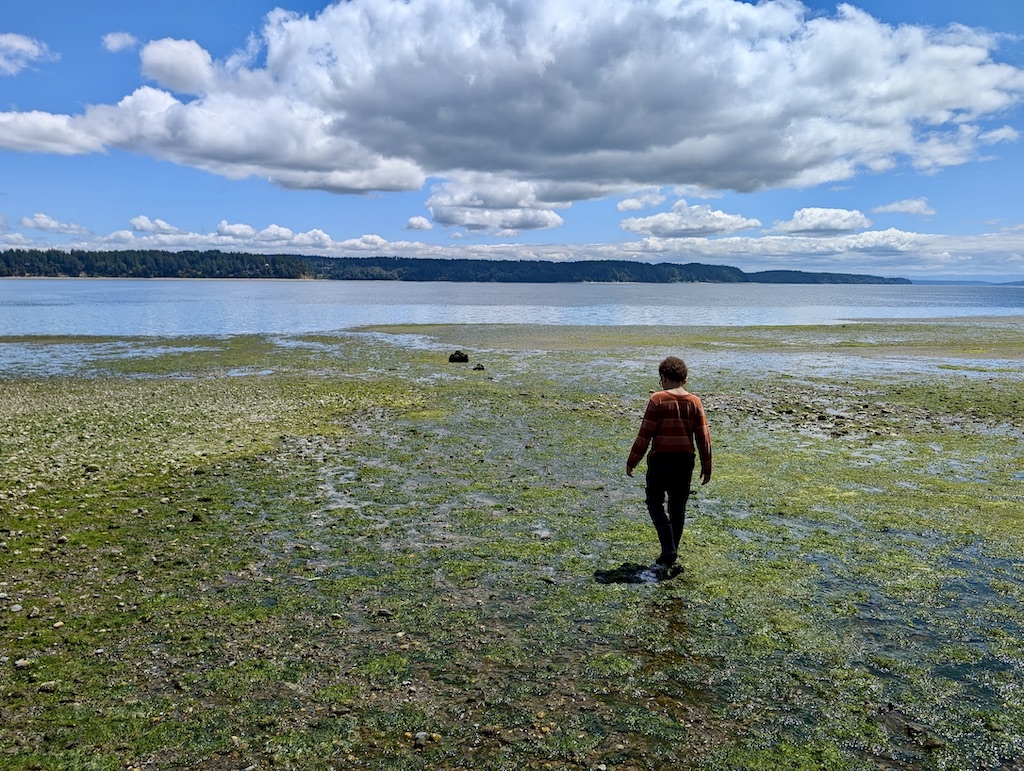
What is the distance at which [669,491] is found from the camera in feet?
40.3

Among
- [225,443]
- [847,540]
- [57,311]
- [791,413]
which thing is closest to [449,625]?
[847,540]

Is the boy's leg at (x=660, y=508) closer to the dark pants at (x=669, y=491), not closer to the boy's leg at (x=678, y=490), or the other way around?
the dark pants at (x=669, y=491)

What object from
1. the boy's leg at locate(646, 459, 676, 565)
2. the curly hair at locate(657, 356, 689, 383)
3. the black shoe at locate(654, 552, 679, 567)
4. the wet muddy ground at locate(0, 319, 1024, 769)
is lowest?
the wet muddy ground at locate(0, 319, 1024, 769)

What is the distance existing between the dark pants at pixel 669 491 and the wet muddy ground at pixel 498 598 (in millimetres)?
628

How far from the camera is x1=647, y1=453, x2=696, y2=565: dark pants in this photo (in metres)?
Answer: 12.0

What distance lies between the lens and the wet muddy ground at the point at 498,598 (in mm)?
7617

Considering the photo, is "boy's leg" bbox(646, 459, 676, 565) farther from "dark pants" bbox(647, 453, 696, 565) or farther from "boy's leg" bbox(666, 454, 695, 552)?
"boy's leg" bbox(666, 454, 695, 552)

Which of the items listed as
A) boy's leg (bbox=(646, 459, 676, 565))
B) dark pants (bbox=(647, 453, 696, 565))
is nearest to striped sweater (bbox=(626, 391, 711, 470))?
dark pants (bbox=(647, 453, 696, 565))

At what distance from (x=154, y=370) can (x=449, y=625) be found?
42.3 meters

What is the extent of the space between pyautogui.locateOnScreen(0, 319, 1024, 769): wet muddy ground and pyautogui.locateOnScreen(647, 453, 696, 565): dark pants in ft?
2.06

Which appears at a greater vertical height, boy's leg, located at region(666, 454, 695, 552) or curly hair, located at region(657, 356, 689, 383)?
curly hair, located at region(657, 356, 689, 383)

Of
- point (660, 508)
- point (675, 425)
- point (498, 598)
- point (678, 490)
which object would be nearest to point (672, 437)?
point (675, 425)

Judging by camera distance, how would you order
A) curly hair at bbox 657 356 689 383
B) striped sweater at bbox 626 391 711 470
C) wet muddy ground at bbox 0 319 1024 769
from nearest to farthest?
1. wet muddy ground at bbox 0 319 1024 769
2. curly hair at bbox 657 356 689 383
3. striped sweater at bbox 626 391 711 470

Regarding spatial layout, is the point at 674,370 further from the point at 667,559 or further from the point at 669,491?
the point at 667,559
